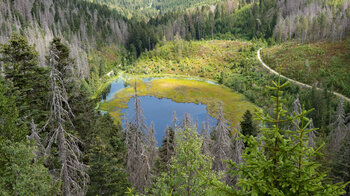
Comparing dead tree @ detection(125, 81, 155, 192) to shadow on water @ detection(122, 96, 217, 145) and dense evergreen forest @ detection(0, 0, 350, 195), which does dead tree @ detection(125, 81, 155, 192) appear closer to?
dense evergreen forest @ detection(0, 0, 350, 195)

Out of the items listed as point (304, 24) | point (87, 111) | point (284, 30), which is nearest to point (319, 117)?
point (87, 111)

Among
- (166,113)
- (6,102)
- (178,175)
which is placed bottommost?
(166,113)

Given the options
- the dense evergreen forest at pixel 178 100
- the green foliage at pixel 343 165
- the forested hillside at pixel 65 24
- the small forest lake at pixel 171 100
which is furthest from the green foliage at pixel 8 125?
the forested hillside at pixel 65 24

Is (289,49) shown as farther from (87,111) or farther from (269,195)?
(269,195)

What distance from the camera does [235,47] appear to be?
129m

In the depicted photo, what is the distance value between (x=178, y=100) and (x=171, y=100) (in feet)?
8.21

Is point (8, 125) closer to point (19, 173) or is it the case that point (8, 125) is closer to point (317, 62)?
point (19, 173)

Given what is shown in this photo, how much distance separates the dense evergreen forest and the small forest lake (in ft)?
4.44

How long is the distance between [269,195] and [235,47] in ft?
427

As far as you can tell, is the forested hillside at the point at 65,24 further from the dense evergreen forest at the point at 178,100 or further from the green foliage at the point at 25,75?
the green foliage at the point at 25,75

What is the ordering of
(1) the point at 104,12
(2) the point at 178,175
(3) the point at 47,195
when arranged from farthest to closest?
(1) the point at 104,12, (2) the point at 178,175, (3) the point at 47,195

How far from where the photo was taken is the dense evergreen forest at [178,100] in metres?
6.93

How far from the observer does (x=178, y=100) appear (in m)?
81.3

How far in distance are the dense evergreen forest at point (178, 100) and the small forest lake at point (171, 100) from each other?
1.35m
